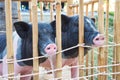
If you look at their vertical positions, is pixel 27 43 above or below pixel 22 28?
below

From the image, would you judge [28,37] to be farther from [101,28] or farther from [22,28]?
[101,28]

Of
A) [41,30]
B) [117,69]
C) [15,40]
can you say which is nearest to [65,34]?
[41,30]

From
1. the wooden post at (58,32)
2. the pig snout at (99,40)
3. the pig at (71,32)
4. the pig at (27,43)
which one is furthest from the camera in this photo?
the pig at (71,32)

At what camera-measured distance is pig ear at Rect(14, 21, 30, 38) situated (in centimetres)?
186

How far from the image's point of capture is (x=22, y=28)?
1910 mm

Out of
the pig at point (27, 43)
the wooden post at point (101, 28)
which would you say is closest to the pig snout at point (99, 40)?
the wooden post at point (101, 28)

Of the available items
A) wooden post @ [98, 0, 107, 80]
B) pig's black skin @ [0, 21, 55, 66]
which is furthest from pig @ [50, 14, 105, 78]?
wooden post @ [98, 0, 107, 80]

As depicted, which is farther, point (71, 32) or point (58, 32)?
point (71, 32)

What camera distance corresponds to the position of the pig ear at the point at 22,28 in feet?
6.09

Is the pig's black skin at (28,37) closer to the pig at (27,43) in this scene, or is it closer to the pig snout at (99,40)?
the pig at (27,43)

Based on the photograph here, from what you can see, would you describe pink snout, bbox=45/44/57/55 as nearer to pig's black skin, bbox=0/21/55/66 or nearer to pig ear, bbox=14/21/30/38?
pig's black skin, bbox=0/21/55/66

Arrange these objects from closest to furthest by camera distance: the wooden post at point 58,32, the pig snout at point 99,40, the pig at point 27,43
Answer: the wooden post at point 58,32 → the pig snout at point 99,40 → the pig at point 27,43

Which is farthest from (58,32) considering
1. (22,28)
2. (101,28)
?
(22,28)

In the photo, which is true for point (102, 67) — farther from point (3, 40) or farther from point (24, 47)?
point (3, 40)
